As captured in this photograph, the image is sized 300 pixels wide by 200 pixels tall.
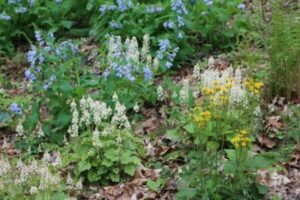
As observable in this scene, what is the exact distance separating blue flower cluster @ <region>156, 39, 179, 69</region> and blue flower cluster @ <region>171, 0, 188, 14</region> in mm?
505

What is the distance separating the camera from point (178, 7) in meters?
6.43

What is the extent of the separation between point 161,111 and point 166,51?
791mm

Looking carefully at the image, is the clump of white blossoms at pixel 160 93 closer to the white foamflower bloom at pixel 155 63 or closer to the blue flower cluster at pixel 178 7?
the white foamflower bloom at pixel 155 63

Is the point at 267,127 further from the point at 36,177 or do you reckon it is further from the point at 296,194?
the point at 36,177

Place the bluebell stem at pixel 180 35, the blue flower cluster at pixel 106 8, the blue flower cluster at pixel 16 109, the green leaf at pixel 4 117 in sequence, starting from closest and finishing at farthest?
the blue flower cluster at pixel 16 109, the green leaf at pixel 4 117, the bluebell stem at pixel 180 35, the blue flower cluster at pixel 106 8

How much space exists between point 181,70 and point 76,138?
1.95 m

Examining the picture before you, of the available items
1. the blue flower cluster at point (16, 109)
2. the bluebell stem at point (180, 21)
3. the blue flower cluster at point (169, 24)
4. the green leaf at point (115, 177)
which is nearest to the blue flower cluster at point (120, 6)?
the blue flower cluster at point (169, 24)

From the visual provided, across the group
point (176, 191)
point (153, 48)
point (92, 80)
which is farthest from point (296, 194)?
point (153, 48)

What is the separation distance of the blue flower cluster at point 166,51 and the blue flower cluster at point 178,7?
0.51 m

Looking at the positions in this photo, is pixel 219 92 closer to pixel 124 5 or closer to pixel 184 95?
pixel 184 95

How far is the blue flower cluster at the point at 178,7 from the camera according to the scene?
638 cm

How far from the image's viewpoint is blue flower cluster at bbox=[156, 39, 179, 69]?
5980mm

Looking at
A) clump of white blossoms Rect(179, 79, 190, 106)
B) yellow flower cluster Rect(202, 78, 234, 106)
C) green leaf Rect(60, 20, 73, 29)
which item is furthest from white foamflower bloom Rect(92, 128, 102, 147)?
green leaf Rect(60, 20, 73, 29)

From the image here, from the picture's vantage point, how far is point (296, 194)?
4395 mm
